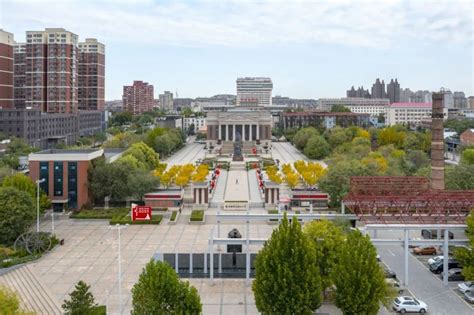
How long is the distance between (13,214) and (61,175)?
879 cm

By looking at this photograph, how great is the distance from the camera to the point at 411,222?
74.0 feet

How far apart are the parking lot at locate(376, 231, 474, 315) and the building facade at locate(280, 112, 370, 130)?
8382cm

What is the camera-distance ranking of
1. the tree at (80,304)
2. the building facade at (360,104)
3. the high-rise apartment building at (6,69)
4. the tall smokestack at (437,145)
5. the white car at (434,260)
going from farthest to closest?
the building facade at (360,104) < the high-rise apartment building at (6,69) < the tall smokestack at (437,145) < the white car at (434,260) < the tree at (80,304)

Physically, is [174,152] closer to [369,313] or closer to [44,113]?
[44,113]

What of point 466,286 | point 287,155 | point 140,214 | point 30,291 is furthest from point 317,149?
point 30,291

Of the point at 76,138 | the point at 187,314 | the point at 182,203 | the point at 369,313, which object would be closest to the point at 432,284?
the point at 369,313

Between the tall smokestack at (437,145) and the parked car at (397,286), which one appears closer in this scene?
the parked car at (397,286)

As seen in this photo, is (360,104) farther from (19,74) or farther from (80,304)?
(80,304)

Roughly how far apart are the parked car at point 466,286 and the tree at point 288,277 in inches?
296

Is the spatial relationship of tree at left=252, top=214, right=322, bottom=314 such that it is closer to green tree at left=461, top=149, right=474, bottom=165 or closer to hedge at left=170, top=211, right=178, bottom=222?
hedge at left=170, top=211, right=178, bottom=222

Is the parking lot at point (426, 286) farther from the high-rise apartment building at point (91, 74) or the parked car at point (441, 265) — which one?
the high-rise apartment building at point (91, 74)

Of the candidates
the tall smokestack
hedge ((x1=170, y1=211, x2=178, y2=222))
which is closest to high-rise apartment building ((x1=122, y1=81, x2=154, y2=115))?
hedge ((x1=170, y1=211, x2=178, y2=222))

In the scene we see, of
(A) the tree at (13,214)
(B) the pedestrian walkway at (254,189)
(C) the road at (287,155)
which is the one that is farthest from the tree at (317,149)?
(A) the tree at (13,214)

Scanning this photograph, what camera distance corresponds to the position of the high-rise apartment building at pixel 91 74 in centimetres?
9225
